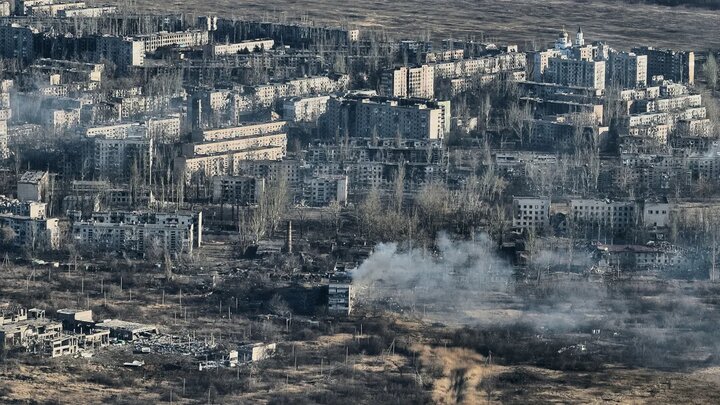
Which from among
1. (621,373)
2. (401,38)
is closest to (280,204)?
(621,373)

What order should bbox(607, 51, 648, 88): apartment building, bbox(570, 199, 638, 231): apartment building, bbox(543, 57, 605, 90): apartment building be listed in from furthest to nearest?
bbox(607, 51, 648, 88): apartment building, bbox(543, 57, 605, 90): apartment building, bbox(570, 199, 638, 231): apartment building

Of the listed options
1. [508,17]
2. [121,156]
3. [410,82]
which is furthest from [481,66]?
[121,156]

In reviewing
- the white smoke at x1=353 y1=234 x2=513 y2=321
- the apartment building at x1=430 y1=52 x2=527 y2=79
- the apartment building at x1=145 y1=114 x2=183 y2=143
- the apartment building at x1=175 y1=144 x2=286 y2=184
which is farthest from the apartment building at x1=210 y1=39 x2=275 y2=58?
the white smoke at x1=353 y1=234 x2=513 y2=321

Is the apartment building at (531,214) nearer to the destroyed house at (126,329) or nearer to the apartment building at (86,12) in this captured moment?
the destroyed house at (126,329)

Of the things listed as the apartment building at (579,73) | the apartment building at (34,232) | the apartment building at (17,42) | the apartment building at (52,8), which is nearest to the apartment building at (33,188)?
the apartment building at (34,232)

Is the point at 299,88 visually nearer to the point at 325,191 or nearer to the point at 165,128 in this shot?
the point at 165,128

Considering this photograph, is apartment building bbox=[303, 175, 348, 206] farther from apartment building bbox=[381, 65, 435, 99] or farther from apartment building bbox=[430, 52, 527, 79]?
apartment building bbox=[430, 52, 527, 79]

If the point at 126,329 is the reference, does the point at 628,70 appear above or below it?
above

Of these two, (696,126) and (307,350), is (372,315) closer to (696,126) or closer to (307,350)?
(307,350)
